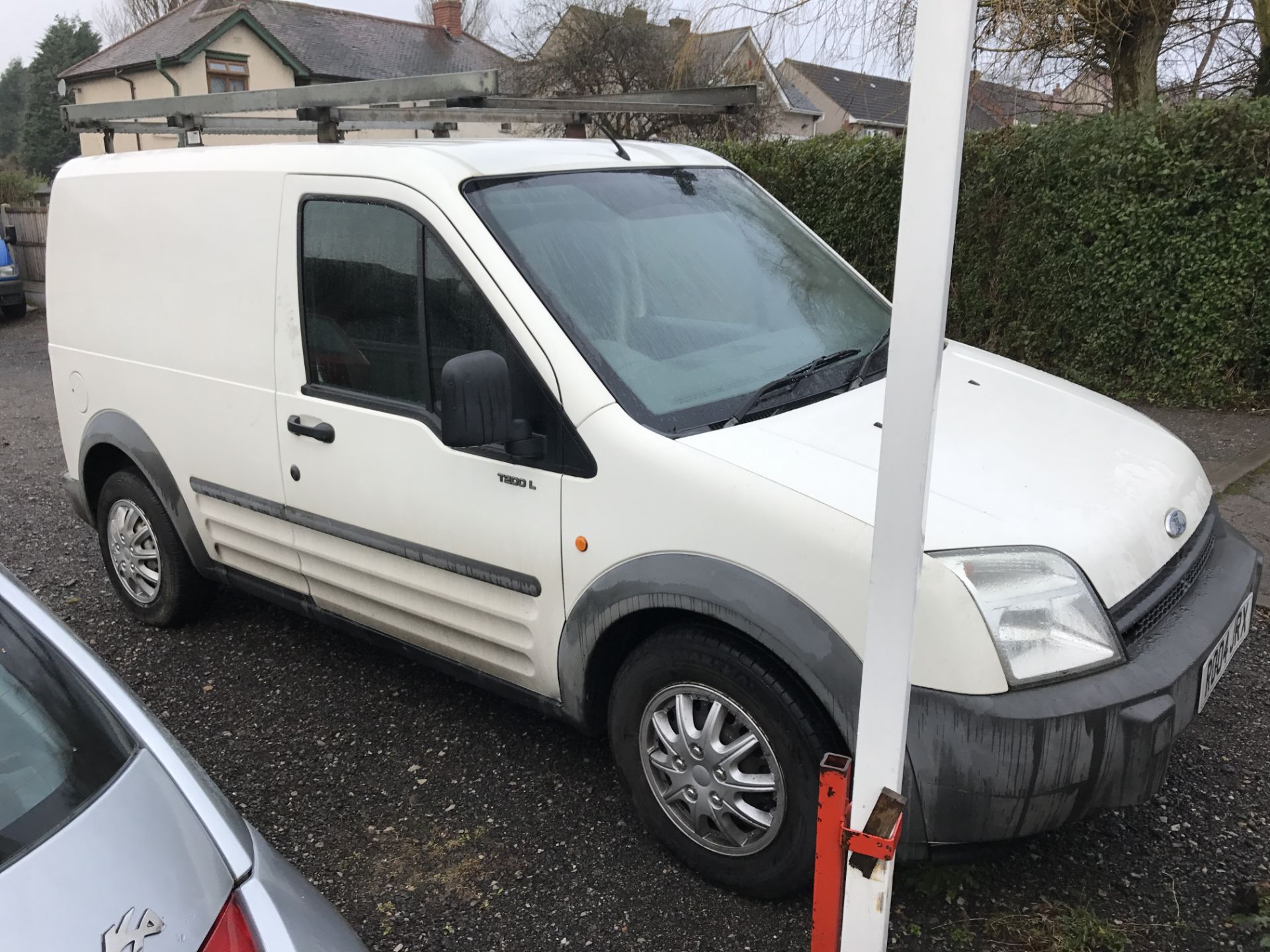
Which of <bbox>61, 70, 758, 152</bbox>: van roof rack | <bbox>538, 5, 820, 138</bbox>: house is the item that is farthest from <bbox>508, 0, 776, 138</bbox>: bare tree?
<bbox>61, 70, 758, 152</bbox>: van roof rack

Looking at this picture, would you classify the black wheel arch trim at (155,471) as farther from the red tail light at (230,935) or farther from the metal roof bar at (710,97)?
the red tail light at (230,935)

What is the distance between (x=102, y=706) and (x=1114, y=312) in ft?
23.8

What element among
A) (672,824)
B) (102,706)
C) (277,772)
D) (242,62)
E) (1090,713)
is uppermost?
(242,62)

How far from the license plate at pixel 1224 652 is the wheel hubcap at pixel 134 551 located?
381 cm

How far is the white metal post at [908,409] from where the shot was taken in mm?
1625

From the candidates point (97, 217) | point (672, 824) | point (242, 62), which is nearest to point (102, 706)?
point (672, 824)

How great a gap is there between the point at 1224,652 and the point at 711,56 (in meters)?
14.2

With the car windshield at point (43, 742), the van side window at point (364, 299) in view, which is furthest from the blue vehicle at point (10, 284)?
the car windshield at point (43, 742)

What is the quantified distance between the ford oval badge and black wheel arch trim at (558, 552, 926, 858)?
0.98m

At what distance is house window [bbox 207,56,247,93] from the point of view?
2767 centimetres

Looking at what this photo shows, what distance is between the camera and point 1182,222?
686cm

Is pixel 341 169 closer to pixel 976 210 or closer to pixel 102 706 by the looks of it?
pixel 102 706

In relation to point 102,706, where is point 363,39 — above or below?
above

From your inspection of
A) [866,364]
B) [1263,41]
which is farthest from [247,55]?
[866,364]
